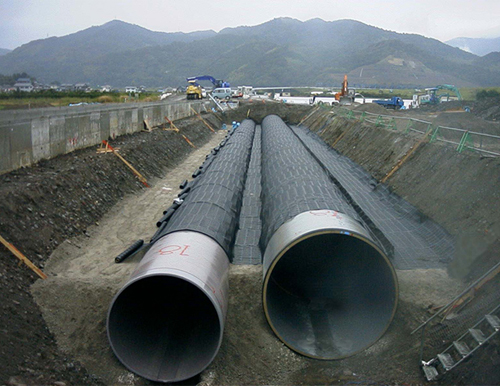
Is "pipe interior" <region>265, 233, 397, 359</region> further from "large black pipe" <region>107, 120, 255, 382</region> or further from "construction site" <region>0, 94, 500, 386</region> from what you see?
"large black pipe" <region>107, 120, 255, 382</region>

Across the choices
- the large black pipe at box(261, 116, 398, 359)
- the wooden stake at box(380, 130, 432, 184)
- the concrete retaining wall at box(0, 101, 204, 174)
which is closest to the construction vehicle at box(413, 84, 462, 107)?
the concrete retaining wall at box(0, 101, 204, 174)

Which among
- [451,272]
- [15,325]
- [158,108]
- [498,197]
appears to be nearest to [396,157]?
[498,197]

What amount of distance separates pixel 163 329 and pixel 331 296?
295cm

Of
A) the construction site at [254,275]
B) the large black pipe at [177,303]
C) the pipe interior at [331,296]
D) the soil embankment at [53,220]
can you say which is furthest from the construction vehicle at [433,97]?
the large black pipe at [177,303]

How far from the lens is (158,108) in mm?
22766

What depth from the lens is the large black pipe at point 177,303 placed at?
17.1 ft

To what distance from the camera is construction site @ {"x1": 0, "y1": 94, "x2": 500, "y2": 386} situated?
5.24 meters

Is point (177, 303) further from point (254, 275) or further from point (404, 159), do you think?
point (404, 159)

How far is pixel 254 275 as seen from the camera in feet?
23.2

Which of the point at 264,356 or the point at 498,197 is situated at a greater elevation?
the point at 498,197

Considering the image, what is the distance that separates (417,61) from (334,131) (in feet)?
405

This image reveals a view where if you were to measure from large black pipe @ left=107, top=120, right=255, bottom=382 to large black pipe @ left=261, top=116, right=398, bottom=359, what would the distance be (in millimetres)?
800

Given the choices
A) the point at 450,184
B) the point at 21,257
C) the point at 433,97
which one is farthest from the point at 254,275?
the point at 433,97

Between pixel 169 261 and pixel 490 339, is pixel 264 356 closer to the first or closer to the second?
pixel 169 261
